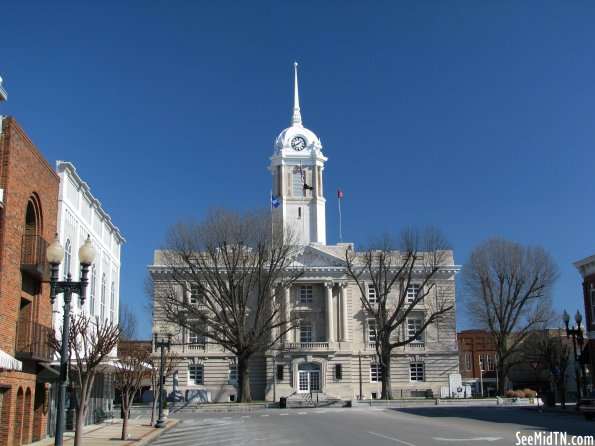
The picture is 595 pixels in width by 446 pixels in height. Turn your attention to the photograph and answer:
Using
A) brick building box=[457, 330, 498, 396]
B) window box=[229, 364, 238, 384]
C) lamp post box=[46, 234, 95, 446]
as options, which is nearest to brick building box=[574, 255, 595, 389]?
window box=[229, 364, 238, 384]

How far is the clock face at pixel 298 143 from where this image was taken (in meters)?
81.8

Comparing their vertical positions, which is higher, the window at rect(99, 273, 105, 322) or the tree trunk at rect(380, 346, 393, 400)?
the window at rect(99, 273, 105, 322)

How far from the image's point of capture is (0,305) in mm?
20250

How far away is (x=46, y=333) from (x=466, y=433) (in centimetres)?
1374

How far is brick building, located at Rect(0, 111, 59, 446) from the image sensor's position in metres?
20.5

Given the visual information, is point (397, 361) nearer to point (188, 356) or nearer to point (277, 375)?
point (277, 375)

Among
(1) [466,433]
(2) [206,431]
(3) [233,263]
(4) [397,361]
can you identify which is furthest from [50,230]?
(4) [397,361]

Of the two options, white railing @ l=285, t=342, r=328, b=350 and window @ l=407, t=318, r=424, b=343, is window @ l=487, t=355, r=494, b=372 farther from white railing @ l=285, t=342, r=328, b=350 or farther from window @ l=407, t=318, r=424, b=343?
white railing @ l=285, t=342, r=328, b=350

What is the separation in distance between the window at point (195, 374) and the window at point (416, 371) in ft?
64.8

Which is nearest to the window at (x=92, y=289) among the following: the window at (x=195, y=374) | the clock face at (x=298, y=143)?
the window at (x=195, y=374)

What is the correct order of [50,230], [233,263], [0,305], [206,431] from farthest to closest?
[233,263]
[206,431]
[50,230]
[0,305]

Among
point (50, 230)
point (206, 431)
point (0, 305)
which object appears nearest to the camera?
point (0, 305)

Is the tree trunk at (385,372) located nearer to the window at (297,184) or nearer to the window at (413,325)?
the window at (413,325)

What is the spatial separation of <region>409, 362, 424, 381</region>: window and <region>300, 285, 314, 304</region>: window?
1155 cm
